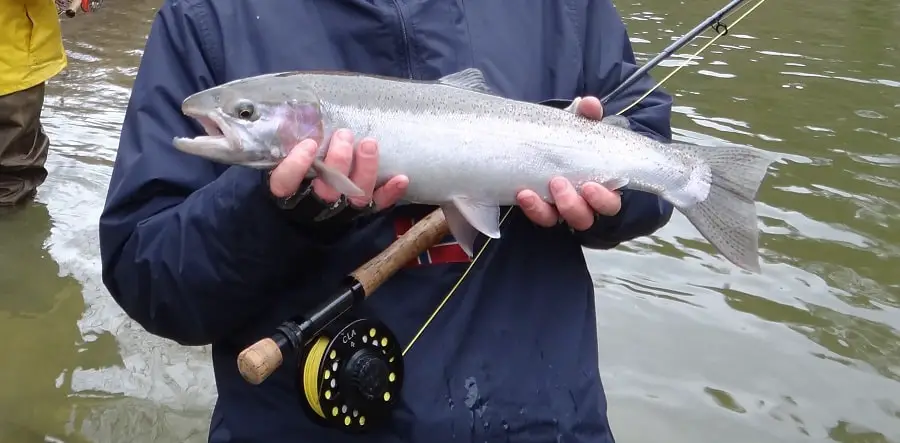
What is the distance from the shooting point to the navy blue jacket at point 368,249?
2.04 meters

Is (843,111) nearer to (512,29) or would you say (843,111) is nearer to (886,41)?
(886,41)

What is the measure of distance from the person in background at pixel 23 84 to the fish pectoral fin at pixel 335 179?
4.52 metres

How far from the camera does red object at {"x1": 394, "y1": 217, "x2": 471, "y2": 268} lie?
2289 millimetres

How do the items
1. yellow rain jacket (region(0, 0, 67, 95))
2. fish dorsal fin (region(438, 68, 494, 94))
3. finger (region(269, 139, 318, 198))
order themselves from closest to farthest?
finger (region(269, 139, 318, 198)), fish dorsal fin (region(438, 68, 494, 94)), yellow rain jacket (region(0, 0, 67, 95))

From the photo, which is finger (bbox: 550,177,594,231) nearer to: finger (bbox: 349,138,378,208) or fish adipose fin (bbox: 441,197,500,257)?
fish adipose fin (bbox: 441,197,500,257)

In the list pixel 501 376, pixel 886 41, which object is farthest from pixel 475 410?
pixel 886 41

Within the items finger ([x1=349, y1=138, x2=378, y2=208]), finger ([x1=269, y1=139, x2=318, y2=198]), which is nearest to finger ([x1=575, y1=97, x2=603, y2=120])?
finger ([x1=349, y1=138, x2=378, y2=208])

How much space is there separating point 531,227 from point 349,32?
27.8 inches

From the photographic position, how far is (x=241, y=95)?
200 centimetres

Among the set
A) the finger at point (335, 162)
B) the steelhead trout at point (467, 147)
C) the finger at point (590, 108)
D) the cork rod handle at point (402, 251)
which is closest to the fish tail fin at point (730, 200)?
the steelhead trout at point (467, 147)

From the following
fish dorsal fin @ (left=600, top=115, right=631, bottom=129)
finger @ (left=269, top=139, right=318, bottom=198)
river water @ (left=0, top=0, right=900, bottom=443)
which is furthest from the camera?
river water @ (left=0, top=0, right=900, bottom=443)

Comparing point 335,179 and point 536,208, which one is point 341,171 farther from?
point 536,208

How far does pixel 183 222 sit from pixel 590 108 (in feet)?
3.43

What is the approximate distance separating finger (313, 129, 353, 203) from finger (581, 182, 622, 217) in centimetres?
61
